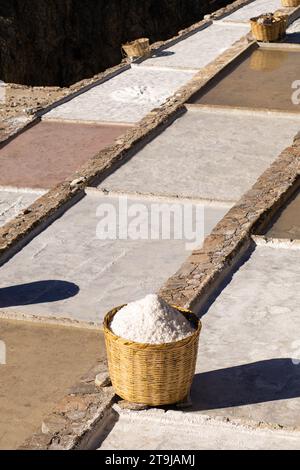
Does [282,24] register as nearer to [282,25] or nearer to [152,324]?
[282,25]

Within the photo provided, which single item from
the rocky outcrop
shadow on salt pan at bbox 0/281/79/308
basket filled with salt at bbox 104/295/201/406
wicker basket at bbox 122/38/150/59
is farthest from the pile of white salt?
the rocky outcrop

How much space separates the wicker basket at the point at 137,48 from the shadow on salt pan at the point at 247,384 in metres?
14.1

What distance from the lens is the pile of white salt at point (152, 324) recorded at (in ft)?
26.3

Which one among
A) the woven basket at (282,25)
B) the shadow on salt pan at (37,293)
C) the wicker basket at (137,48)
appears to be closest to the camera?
the shadow on salt pan at (37,293)

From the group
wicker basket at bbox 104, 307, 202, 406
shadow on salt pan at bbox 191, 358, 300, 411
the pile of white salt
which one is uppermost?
the pile of white salt

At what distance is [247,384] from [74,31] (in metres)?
31.0

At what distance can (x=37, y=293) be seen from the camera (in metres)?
11.1

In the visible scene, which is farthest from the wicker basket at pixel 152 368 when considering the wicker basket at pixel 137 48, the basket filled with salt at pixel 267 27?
the wicker basket at pixel 137 48

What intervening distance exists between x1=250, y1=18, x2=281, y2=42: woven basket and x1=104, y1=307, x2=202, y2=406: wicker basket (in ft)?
44.9

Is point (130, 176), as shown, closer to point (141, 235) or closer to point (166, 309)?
point (141, 235)

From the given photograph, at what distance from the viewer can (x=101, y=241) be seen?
1227 cm

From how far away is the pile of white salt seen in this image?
26.3ft

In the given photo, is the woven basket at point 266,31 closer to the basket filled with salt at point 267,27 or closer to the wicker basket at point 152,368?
the basket filled with salt at point 267,27

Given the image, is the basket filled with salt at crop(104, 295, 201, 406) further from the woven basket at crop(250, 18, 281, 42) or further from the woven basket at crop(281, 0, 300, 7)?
the woven basket at crop(281, 0, 300, 7)
